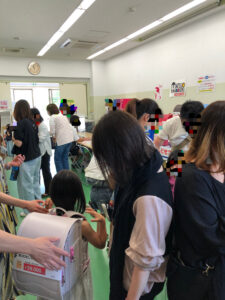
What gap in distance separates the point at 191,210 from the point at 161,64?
16.0ft

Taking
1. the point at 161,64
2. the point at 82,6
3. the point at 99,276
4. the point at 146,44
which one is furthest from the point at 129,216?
the point at 146,44

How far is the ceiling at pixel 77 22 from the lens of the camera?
3293mm

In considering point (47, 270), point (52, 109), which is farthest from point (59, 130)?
point (47, 270)

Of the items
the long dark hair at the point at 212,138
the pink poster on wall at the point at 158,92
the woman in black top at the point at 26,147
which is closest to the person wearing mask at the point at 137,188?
the long dark hair at the point at 212,138

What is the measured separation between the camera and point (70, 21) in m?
3.94

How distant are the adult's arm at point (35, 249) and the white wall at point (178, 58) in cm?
387

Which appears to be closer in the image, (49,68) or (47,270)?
(47,270)

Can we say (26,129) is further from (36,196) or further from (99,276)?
(99,276)

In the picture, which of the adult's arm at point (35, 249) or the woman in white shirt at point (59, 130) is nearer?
the adult's arm at point (35, 249)

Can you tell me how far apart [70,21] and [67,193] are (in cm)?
375

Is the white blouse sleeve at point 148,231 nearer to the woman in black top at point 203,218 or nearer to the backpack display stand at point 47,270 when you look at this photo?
the woman in black top at point 203,218

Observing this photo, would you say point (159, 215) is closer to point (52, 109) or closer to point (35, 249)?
point (35, 249)

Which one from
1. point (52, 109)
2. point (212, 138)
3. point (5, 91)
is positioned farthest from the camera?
point (5, 91)

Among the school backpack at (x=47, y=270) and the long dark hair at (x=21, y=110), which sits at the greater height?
the long dark hair at (x=21, y=110)
